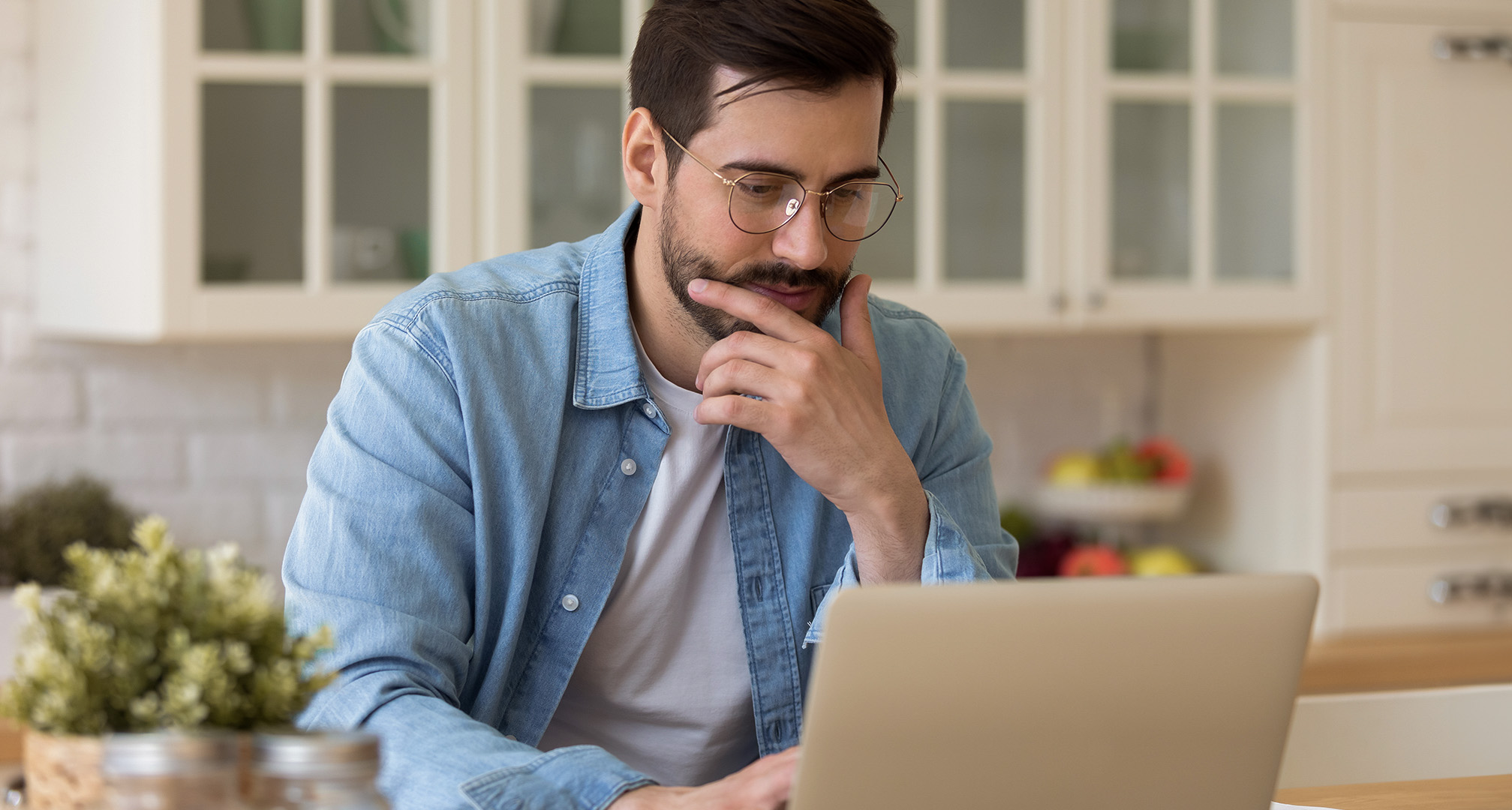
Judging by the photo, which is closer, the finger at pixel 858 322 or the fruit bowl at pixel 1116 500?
the finger at pixel 858 322

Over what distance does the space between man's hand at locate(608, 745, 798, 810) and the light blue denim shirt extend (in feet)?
0.45

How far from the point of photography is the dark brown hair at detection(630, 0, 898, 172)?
1.18 m

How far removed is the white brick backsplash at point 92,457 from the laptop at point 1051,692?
1.98m

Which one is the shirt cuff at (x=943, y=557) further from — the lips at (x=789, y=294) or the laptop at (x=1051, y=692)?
the laptop at (x=1051, y=692)

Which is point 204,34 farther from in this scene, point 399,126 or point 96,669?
point 96,669

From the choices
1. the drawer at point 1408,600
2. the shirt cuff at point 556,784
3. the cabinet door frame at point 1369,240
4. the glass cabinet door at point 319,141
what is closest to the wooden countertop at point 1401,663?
the drawer at point 1408,600

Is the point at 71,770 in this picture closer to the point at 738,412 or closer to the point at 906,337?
the point at 738,412

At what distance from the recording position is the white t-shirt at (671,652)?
1251 mm

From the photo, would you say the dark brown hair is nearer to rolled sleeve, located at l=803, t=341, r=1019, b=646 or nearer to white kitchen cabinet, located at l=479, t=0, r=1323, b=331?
rolled sleeve, located at l=803, t=341, r=1019, b=646

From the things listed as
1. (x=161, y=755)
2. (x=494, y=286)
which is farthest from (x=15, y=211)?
(x=161, y=755)

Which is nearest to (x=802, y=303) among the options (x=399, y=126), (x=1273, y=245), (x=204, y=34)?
(x=399, y=126)

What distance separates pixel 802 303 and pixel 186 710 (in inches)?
30.9

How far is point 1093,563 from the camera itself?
2.47m

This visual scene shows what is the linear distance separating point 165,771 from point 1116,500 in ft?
7.22
